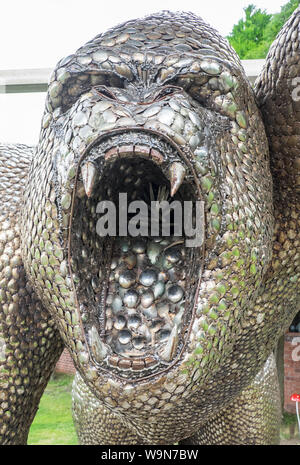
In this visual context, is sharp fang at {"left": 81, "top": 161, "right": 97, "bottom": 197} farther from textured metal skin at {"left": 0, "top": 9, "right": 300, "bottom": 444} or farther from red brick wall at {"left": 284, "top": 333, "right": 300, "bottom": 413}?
red brick wall at {"left": 284, "top": 333, "right": 300, "bottom": 413}

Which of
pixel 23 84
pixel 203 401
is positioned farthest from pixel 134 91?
pixel 23 84

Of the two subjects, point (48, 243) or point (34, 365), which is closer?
point (48, 243)

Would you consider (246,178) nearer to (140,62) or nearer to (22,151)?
(140,62)

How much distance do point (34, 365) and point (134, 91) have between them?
492 millimetres

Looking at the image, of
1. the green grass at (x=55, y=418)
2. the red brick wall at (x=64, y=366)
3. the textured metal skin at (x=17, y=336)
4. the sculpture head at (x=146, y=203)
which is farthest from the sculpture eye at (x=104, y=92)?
the red brick wall at (x=64, y=366)

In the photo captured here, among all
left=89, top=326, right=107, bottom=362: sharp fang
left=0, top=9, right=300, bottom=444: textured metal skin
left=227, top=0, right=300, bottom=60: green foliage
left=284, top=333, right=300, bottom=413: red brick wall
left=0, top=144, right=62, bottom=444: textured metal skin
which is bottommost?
left=284, top=333, right=300, bottom=413: red brick wall

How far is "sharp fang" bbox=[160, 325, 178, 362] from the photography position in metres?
0.53

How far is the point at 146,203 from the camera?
0.64m

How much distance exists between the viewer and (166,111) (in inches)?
20.4

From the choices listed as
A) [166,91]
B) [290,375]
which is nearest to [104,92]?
[166,91]

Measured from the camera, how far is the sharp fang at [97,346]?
55 cm

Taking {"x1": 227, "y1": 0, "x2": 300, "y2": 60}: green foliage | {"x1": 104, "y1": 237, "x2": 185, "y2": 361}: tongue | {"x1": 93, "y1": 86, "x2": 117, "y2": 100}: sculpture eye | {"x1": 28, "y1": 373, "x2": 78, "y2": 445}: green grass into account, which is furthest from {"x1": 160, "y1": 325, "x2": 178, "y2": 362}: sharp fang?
{"x1": 227, "y1": 0, "x2": 300, "y2": 60}: green foliage

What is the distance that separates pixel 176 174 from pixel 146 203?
0.47 feet

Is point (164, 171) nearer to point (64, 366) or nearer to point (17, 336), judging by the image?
point (17, 336)
